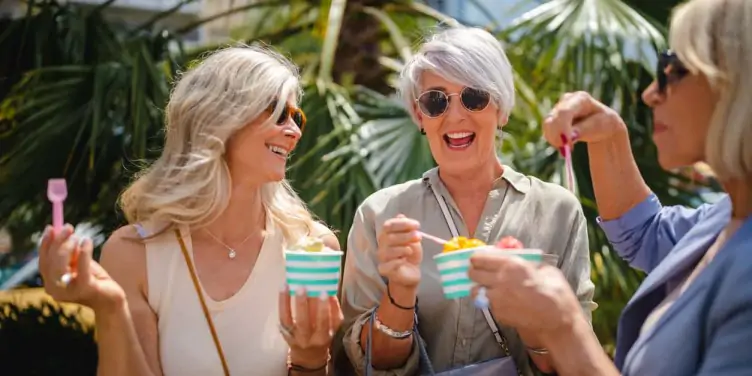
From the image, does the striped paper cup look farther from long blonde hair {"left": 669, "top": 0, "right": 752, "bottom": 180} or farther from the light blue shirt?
long blonde hair {"left": 669, "top": 0, "right": 752, "bottom": 180}

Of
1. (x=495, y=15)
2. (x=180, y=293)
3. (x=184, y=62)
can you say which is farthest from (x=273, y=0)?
(x=180, y=293)

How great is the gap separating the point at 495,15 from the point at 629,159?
2838 mm

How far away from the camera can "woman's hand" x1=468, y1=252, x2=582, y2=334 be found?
1301 millimetres

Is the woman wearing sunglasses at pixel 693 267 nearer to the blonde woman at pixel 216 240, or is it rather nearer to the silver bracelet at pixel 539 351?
the silver bracelet at pixel 539 351

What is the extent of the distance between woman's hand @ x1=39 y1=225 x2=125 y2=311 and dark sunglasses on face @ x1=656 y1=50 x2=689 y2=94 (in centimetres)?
118

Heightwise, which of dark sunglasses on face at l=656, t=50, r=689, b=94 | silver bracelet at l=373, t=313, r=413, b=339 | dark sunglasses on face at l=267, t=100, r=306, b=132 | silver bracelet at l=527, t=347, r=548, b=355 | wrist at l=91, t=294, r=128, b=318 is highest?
dark sunglasses on face at l=656, t=50, r=689, b=94

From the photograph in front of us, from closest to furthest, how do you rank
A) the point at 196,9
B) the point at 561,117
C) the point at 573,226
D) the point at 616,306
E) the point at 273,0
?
the point at 561,117 → the point at 573,226 → the point at 616,306 → the point at 273,0 → the point at 196,9

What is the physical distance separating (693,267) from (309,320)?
831 millimetres

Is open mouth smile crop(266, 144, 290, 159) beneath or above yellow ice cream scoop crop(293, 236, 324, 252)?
above

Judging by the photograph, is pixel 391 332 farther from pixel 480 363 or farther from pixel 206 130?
pixel 206 130

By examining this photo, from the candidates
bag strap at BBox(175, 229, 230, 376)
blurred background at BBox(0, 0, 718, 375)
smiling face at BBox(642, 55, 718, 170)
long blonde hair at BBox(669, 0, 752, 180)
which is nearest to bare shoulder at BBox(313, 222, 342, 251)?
bag strap at BBox(175, 229, 230, 376)

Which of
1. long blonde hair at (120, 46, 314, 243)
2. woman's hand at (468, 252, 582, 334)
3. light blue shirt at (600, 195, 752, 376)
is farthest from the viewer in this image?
long blonde hair at (120, 46, 314, 243)

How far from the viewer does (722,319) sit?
3.92 feet

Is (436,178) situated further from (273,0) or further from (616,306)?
(273,0)
